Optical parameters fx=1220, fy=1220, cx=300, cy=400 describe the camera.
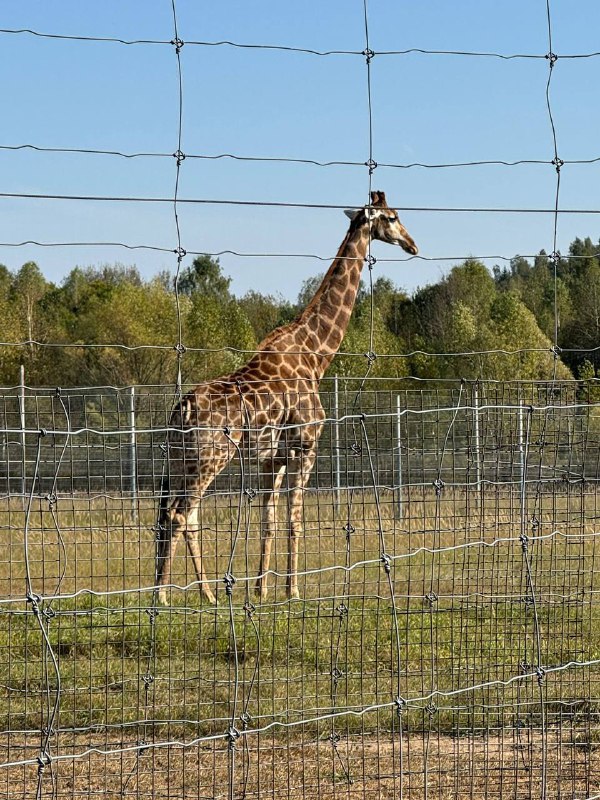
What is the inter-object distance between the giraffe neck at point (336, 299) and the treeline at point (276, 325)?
19319mm

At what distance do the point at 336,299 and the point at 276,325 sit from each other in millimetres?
34062

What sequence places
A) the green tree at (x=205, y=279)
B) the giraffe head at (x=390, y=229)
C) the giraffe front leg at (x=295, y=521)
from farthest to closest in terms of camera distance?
1. the green tree at (x=205, y=279)
2. the giraffe head at (x=390, y=229)
3. the giraffe front leg at (x=295, y=521)

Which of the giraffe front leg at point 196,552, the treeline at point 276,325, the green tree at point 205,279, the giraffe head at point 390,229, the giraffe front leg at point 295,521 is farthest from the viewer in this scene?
the green tree at point 205,279

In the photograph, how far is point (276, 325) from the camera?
43.0m

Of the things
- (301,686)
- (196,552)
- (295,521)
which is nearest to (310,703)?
(301,686)

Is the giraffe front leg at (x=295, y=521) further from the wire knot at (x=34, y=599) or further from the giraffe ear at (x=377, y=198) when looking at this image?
the giraffe ear at (x=377, y=198)

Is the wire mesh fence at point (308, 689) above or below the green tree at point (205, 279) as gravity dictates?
below

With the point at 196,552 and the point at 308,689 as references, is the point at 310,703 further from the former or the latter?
the point at 196,552

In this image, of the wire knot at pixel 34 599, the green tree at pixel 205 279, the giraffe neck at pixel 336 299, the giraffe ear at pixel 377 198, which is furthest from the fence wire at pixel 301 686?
the green tree at pixel 205 279

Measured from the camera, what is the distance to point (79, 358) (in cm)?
3703

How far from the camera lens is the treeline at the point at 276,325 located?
3272cm

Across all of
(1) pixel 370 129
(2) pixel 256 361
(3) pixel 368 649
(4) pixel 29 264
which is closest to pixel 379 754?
(3) pixel 368 649

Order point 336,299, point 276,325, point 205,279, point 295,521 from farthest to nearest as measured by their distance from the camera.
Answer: point 205,279
point 276,325
point 336,299
point 295,521

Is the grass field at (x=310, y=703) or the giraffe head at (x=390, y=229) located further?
the giraffe head at (x=390, y=229)
